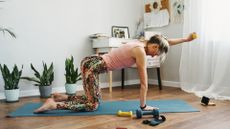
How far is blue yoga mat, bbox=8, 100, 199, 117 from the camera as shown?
7.62 feet

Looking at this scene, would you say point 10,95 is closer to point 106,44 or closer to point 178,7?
point 106,44

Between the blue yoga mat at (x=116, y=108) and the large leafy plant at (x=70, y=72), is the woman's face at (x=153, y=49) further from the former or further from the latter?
the large leafy plant at (x=70, y=72)

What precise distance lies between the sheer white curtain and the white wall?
1359 mm

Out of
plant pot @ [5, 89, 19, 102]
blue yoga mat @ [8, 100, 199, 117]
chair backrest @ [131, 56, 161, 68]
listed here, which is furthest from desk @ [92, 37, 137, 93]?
plant pot @ [5, 89, 19, 102]

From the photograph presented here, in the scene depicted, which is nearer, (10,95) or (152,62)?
(10,95)

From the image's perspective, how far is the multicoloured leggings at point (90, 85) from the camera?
2352 millimetres

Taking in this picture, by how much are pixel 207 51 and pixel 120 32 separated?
1550 millimetres

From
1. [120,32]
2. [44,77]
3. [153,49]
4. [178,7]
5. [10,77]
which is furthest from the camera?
[120,32]

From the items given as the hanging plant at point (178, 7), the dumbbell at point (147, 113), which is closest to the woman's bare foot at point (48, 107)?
the dumbbell at point (147, 113)

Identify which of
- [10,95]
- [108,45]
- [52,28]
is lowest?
[10,95]

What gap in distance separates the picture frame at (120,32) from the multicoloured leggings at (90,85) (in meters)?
1.91

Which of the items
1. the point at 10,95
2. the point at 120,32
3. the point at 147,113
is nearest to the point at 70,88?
the point at 10,95

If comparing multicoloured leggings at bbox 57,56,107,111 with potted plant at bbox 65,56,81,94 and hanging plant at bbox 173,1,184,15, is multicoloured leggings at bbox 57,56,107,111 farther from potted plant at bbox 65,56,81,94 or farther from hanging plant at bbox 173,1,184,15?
hanging plant at bbox 173,1,184,15

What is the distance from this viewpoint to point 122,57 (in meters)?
2.29
